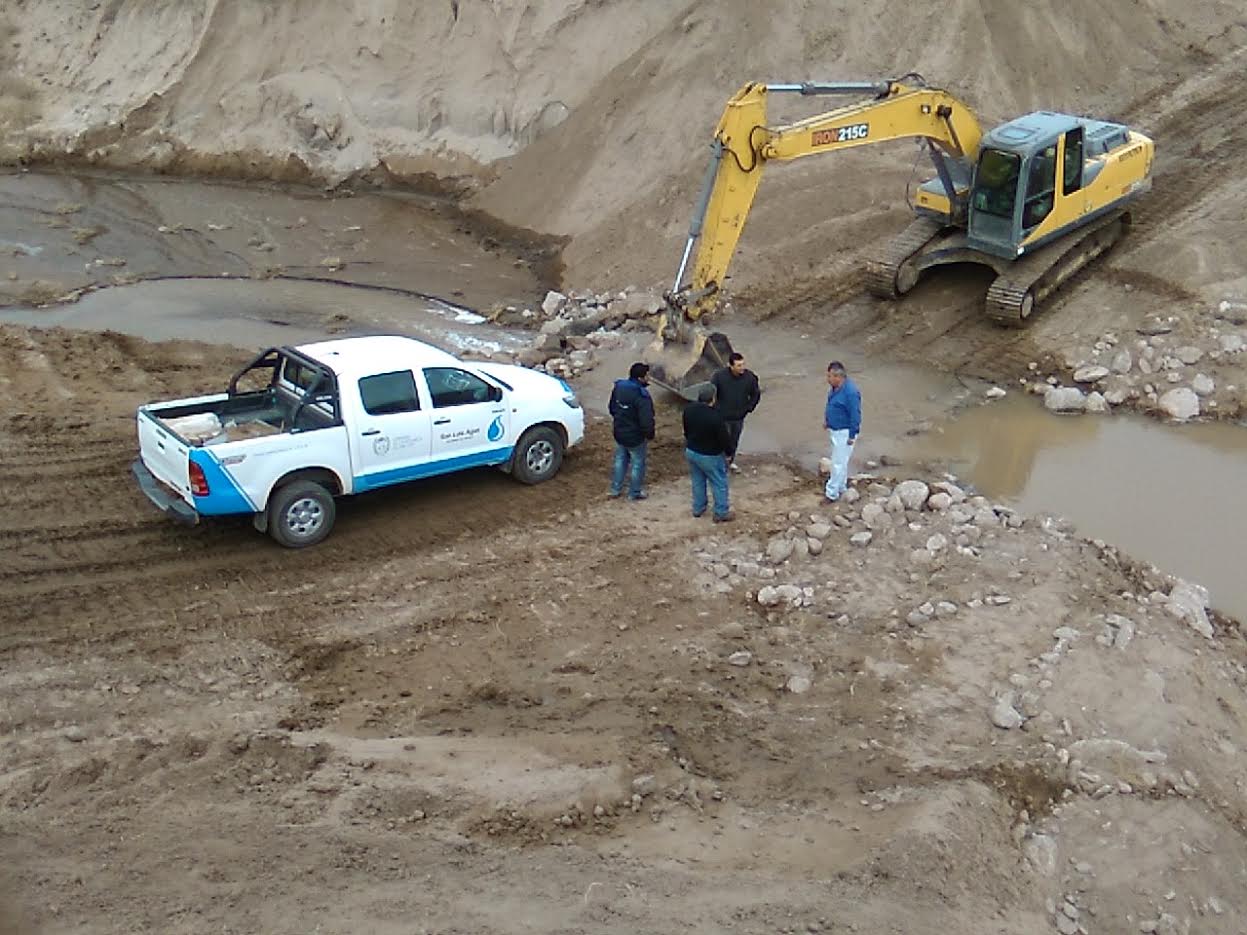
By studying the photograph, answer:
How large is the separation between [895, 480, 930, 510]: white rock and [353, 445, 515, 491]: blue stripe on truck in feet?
12.5

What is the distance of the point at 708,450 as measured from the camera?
12109 millimetres

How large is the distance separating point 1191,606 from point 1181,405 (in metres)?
4.80

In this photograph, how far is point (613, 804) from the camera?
8.35 metres

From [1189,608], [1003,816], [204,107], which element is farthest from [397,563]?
[204,107]

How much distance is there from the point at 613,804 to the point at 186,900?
2.64 m

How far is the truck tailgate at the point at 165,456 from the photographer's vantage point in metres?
11.1

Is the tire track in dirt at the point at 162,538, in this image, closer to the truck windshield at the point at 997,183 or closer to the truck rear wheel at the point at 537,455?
the truck rear wheel at the point at 537,455

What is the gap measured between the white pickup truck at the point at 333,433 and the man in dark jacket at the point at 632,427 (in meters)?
0.77

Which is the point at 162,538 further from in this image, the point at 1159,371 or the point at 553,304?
the point at 1159,371

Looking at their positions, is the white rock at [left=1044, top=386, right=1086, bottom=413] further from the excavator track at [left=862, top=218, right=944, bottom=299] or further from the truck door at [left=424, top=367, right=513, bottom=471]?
the truck door at [left=424, top=367, right=513, bottom=471]

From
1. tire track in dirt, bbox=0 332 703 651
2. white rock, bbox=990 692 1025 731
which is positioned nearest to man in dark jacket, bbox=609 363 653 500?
tire track in dirt, bbox=0 332 703 651

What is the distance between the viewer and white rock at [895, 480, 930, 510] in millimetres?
12172

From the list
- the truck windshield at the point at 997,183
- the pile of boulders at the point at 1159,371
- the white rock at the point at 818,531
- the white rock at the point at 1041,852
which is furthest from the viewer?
the truck windshield at the point at 997,183

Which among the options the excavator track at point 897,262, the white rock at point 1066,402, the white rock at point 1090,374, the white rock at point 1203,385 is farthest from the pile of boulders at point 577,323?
the white rock at point 1203,385
